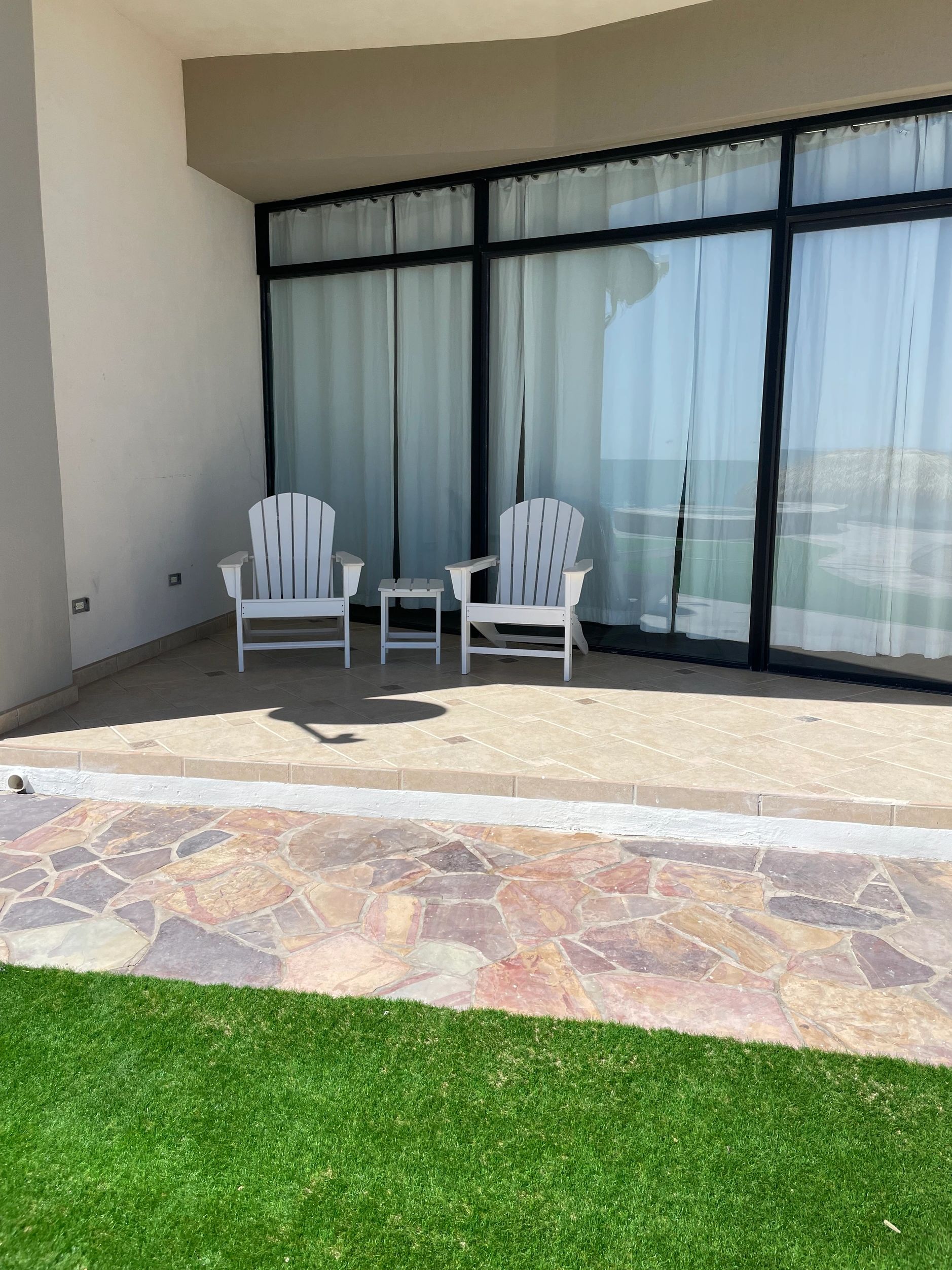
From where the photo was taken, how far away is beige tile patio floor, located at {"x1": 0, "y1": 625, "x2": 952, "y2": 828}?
358 centimetres

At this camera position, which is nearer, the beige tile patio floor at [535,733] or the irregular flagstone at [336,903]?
the irregular flagstone at [336,903]

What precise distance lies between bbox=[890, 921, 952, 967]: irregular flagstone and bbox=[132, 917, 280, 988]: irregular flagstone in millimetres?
1705

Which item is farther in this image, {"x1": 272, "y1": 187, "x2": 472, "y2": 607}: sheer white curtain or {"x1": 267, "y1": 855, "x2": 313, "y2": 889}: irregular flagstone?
{"x1": 272, "y1": 187, "x2": 472, "y2": 607}: sheer white curtain

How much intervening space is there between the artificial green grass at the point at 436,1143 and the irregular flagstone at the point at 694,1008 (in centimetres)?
7

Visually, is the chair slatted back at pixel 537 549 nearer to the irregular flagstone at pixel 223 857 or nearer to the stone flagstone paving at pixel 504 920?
the stone flagstone paving at pixel 504 920

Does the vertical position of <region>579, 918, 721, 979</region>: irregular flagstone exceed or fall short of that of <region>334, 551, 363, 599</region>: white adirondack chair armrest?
it falls short

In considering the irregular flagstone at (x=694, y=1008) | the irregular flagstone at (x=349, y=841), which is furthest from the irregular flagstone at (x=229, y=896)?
the irregular flagstone at (x=694, y=1008)

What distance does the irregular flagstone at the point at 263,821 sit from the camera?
11.5ft

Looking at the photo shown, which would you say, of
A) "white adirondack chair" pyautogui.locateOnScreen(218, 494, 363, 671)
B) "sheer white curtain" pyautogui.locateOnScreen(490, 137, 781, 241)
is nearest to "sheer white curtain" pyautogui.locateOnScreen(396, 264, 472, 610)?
"sheer white curtain" pyautogui.locateOnScreen(490, 137, 781, 241)

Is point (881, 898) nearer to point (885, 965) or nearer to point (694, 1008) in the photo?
point (885, 965)

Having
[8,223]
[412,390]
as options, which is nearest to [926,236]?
[412,390]

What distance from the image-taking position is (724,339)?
5254mm

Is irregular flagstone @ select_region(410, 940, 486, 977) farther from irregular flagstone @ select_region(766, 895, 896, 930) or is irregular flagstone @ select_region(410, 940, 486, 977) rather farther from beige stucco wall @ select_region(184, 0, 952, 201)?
beige stucco wall @ select_region(184, 0, 952, 201)

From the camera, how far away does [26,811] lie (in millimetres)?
3668
